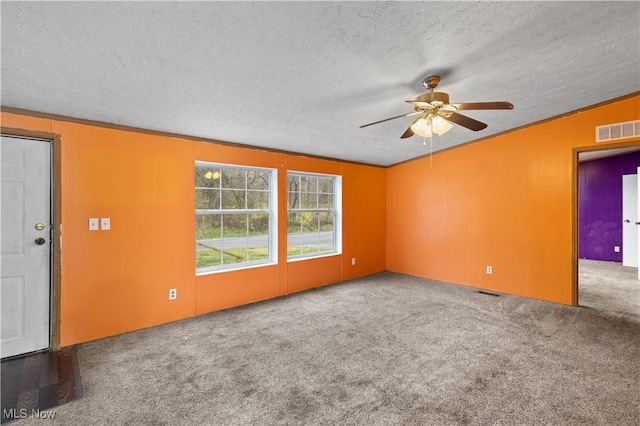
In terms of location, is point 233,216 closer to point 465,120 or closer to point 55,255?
point 55,255

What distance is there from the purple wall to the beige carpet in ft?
13.1

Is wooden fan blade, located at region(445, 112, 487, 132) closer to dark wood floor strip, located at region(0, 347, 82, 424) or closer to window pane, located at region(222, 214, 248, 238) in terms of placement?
window pane, located at region(222, 214, 248, 238)

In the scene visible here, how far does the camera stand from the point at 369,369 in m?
2.36

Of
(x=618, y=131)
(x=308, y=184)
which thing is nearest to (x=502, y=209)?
(x=618, y=131)

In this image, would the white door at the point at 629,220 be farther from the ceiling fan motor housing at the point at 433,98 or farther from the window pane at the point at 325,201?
the ceiling fan motor housing at the point at 433,98

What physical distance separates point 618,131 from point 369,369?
4111mm

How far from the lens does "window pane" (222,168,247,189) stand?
391 cm

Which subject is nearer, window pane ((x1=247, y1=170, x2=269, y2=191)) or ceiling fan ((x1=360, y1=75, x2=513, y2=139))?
ceiling fan ((x1=360, y1=75, x2=513, y2=139))

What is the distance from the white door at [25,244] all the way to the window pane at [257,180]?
6.86ft

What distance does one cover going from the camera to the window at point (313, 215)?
466cm

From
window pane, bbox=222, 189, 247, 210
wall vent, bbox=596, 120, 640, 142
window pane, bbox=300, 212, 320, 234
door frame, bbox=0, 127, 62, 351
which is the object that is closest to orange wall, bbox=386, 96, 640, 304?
wall vent, bbox=596, 120, 640, 142

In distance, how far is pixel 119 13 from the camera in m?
1.56

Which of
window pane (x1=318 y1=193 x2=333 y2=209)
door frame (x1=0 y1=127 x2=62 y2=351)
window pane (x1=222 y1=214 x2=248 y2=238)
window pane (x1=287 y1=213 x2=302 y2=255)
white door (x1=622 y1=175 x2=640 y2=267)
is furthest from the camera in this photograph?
white door (x1=622 y1=175 x2=640 y2=267)

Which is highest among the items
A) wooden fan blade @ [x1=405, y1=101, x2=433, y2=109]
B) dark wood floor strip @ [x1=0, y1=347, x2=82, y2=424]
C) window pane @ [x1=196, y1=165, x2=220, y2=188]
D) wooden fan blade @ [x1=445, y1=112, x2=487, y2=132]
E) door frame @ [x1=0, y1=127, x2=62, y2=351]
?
wooden fan blade @ [x1=405, y1=101, x2=433, y2=109]
